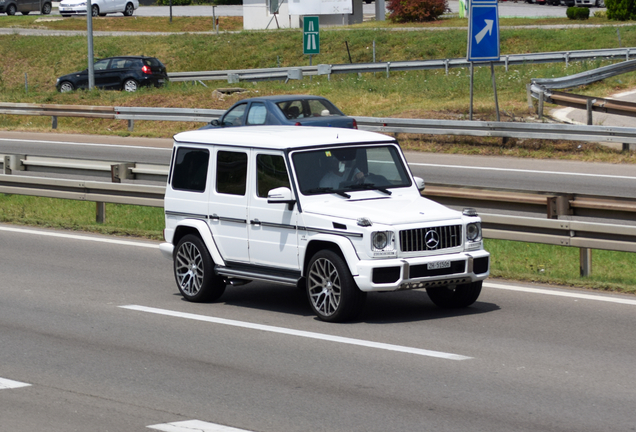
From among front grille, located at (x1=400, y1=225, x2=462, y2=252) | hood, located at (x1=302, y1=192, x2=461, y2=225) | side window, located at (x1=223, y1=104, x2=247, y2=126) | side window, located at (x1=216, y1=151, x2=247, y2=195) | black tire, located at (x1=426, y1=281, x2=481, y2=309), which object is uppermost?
side window, located at (x1=223, y1=104, x2=247, y2=126)

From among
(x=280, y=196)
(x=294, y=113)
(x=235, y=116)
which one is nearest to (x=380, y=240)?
(x=280, y=196)

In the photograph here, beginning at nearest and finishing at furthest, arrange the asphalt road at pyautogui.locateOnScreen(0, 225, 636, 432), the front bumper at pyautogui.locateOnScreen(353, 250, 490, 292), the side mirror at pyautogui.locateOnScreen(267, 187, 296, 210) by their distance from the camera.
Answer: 1. the asphalt road at pyautogui.locateOnScreen(0, 225, 636, 432)
2. the front bumper at pyautogui.locateOnScreen(353, 250, 490, 292)
3. the side mirror at pyautogui.locateOnScreen(267, 187, 296, 210)

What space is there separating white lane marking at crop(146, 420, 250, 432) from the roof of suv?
3.76 metres

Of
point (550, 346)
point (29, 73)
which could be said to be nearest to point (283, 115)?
point (550, 346)

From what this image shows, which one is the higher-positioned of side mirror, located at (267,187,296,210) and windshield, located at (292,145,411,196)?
windshield, located at (292,145,411,196)

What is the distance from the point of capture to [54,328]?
29.6 feet

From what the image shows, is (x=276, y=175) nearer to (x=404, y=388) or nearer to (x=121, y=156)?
(x=404, y=388)

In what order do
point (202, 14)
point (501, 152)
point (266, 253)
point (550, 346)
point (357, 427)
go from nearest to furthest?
point (357, 427) → point (550, 346) → point (266, 253) → point (501, 152) → point (202, 14)

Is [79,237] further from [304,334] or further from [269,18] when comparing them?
[269,18]

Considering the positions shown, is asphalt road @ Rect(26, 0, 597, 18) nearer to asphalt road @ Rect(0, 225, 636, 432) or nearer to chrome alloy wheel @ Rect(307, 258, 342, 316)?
asphalt road @ Rect(0, 225, 636, 432)

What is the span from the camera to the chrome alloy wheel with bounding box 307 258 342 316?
350 inches

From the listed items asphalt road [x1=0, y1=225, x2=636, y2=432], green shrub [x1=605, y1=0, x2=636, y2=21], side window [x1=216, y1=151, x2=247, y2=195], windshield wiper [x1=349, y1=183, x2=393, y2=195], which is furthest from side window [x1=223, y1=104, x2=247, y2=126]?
green shrub [x1=605, y1=0, x2=636, y2=21]

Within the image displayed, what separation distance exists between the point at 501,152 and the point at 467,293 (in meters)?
14.7

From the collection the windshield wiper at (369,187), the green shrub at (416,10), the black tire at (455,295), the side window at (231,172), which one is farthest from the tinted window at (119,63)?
the black tire at (455,295)
